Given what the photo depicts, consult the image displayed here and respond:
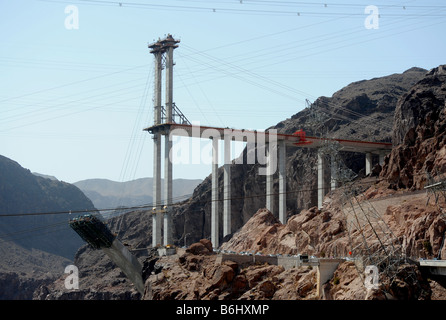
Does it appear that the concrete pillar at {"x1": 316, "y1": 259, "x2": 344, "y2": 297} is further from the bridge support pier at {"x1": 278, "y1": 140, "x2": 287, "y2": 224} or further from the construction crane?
the bridge support pier at {"x1": 278, "y1": 140, "x2": 287, "y2": 224}

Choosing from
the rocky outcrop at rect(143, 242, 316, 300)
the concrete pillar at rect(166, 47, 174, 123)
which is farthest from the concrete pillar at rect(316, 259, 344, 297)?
the concrete pillar at rect(166, 47, 174, 123)

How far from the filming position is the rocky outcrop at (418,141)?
68562 millimetres

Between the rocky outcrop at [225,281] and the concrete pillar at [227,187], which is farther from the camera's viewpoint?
the concrete pillar at [227,187]

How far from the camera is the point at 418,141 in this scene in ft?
247

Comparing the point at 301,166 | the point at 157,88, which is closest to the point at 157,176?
the point at 157,88

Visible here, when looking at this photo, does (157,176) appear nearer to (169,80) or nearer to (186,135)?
(186,135)

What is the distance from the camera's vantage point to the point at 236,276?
204 ft

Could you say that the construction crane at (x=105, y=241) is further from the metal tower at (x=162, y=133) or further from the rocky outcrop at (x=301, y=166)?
the rocky outcrop at (x=301, y=166)

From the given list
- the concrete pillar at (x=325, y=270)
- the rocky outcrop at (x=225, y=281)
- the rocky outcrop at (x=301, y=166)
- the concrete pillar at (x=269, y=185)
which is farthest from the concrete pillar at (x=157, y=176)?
the concrete pillar at (x=325, y=270)

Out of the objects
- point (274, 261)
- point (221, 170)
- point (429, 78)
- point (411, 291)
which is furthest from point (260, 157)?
point (411, 291)

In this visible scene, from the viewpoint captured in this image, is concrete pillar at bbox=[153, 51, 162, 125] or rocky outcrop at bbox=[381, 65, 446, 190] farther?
concrete pillar at bbox=[153, 51, 162, 125]

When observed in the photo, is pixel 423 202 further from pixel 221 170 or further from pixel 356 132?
pixel 221 170

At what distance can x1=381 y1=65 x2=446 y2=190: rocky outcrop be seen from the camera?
68.6 metres
